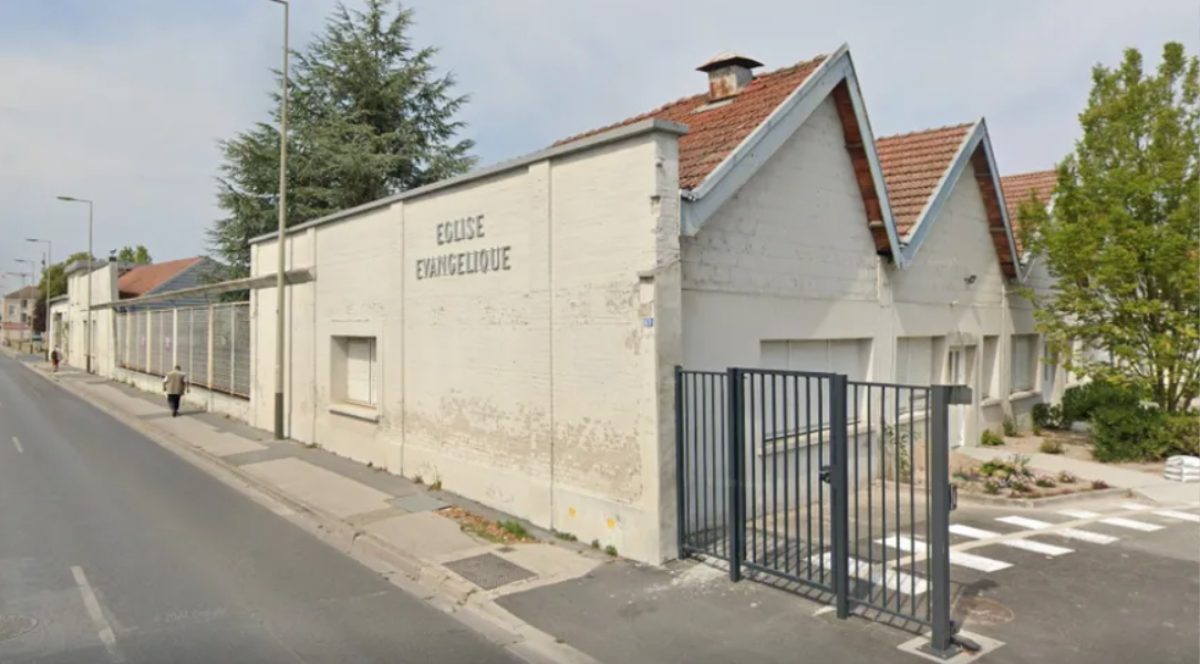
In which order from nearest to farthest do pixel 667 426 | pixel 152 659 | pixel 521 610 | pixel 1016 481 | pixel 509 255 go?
pixel 152 659 < pixel 521 610 < pixel 667 426 < pixel 509 255 < pixel 1016 481

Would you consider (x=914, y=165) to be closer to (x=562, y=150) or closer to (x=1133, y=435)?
(x=1133, y=435)

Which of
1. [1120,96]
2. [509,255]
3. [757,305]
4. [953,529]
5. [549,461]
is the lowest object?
[953,529]

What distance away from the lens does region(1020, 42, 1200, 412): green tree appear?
14.0m

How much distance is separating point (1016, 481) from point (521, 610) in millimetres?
8322

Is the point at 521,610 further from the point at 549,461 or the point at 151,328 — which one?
the point at 151,328

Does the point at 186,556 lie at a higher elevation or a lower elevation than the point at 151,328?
lower

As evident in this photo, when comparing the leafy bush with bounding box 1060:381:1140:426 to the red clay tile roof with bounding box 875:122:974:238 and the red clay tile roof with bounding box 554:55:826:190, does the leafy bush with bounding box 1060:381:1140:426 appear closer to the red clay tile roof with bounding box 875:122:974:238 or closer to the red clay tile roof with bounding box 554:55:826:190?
the red clay tile roof with bounding box 875:122:974:238

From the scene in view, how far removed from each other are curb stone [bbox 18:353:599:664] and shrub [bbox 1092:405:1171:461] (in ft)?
41.9

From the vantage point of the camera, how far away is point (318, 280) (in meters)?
15.3

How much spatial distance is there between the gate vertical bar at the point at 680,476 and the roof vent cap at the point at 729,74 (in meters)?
6.34

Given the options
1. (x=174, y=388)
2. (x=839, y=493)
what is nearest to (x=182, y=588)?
(x=839, y=493)

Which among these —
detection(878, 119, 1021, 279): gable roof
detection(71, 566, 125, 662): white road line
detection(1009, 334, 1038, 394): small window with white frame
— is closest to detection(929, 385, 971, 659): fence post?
detection(71, 566, 125, 662): white road line

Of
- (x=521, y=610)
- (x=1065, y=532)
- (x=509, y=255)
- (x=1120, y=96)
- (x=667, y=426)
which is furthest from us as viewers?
(x=1120, y=96)

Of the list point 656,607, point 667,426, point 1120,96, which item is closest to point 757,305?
point 667,426
